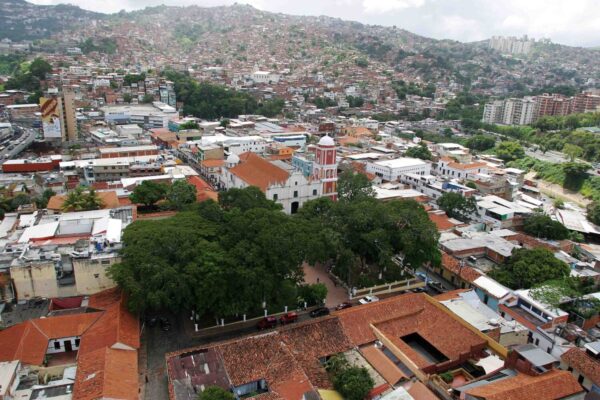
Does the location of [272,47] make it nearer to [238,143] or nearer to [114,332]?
[238,143]

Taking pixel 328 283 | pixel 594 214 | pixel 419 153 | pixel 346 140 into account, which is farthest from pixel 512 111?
pixel 328 283

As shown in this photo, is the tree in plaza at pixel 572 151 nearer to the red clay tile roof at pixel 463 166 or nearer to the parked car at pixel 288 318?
the red clay tile roof at pixel 463 166

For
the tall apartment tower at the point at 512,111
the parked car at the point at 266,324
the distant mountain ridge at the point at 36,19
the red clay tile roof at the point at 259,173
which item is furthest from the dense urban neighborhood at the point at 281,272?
the distant mountain ridge at the point at 36,19

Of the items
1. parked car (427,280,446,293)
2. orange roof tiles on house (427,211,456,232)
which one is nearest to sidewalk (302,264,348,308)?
parked car (427,280,446,293)

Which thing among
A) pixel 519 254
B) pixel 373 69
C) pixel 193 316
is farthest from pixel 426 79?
pixel 193 316

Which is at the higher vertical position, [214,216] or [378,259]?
[214,216]

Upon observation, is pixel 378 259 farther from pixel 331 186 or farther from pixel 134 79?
pixel 134 79
